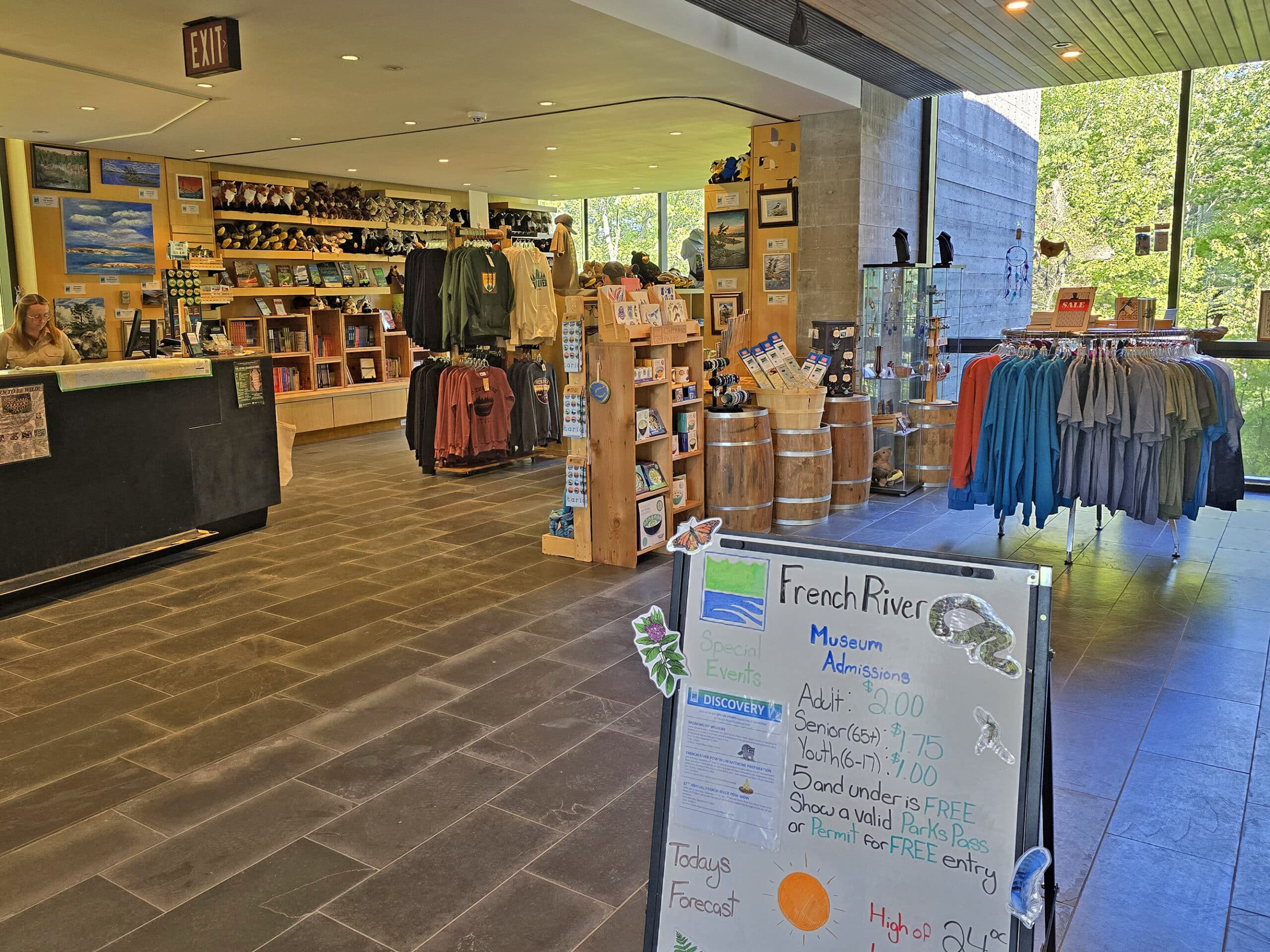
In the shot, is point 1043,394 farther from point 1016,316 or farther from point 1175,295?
point 1016,316

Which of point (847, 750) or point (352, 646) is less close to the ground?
point (847, 750)

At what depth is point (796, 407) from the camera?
6.18 metres

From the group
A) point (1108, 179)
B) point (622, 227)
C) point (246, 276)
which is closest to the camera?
point (1108, 179)

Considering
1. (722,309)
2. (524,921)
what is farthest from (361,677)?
(722,309)

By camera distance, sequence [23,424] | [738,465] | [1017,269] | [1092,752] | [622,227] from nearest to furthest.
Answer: [1092,752], [23,424], [738,465], [1017,269], [622,227]

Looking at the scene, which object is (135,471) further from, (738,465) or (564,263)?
(564,263)

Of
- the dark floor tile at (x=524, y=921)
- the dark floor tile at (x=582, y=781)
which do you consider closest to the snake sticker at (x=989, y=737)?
the dark floor tile at (x=524, y=921)

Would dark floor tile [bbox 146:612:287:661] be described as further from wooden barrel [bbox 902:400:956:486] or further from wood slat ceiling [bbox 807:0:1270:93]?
wooden barrel [bbox 902:400:956:486]

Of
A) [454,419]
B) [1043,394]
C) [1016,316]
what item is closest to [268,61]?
[454,419]

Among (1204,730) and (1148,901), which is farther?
(1204,730)

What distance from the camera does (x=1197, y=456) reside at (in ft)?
17.4

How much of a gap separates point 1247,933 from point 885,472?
5.31m

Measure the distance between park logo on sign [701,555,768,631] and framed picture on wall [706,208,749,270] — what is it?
731cm

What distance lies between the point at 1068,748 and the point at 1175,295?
5963mm
